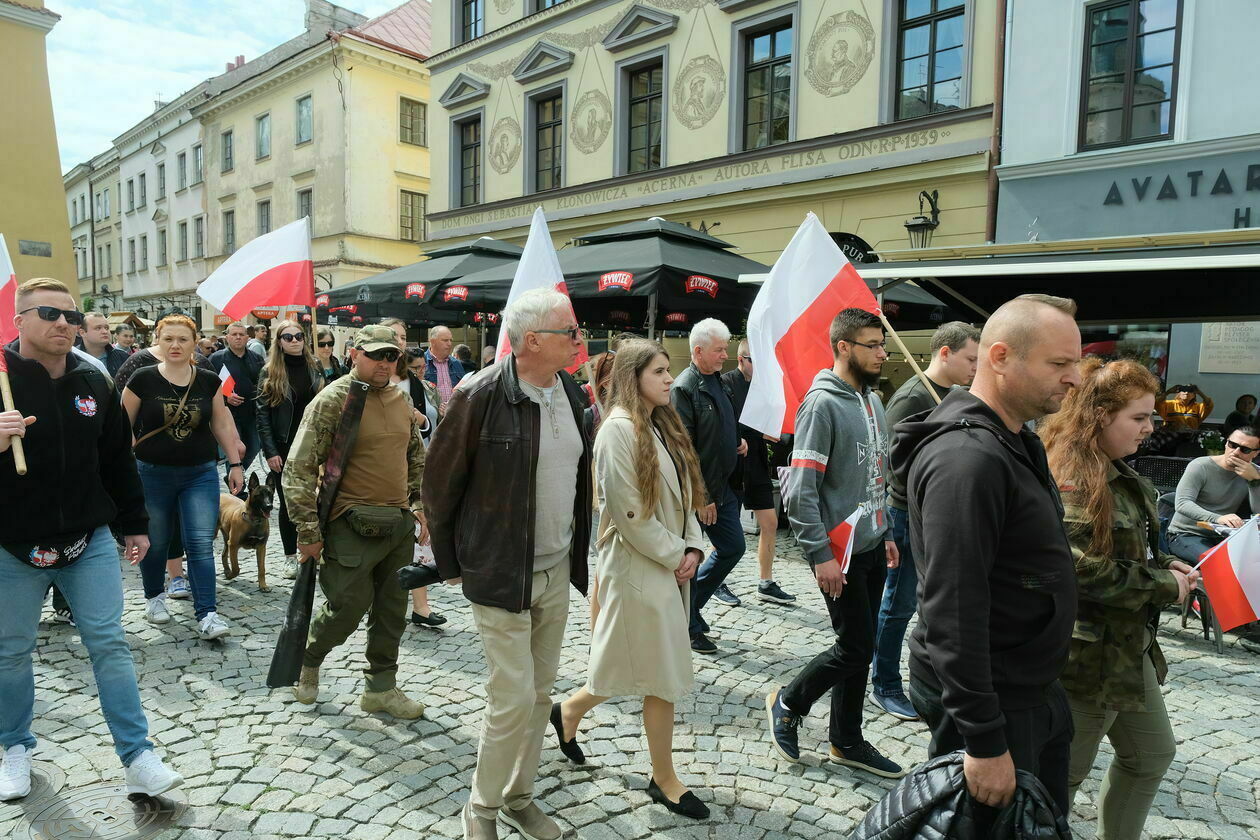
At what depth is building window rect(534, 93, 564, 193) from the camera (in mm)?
18031

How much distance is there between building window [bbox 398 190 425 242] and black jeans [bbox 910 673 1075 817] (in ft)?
95.6

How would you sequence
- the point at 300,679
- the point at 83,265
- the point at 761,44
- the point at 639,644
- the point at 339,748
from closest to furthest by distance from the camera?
the point at 639,644 → the point at 339,748 → the point at 300,679 → the point at 761,44 → the point at 83,265

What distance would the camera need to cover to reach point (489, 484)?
9.36 ft

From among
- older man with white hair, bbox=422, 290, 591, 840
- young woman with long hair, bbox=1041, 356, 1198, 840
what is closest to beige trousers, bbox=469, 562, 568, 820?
older man with white hair, bbox=422, 290, 591, 840

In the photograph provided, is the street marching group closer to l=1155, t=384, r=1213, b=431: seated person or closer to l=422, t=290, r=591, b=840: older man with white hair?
l=422, t=290, r=591, b=840: older man with white hair

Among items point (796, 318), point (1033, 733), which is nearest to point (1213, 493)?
point (796, 318)

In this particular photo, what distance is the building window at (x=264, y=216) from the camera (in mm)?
31484

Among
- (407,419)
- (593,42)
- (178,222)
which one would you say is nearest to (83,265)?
(178,222)

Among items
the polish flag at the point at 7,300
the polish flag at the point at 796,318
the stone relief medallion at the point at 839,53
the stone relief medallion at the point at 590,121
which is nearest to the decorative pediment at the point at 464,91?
the stone relief medallion at the point at 590,121

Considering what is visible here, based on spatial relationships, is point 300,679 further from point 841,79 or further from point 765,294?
point 841,79

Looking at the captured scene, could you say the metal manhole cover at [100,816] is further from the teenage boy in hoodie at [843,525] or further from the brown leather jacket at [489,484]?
the teenage boy in hoodie at [843,525]

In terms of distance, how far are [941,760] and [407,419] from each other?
3122 millimetres

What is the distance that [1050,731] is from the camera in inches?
83.4

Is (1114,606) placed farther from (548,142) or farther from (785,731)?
(548,142)
